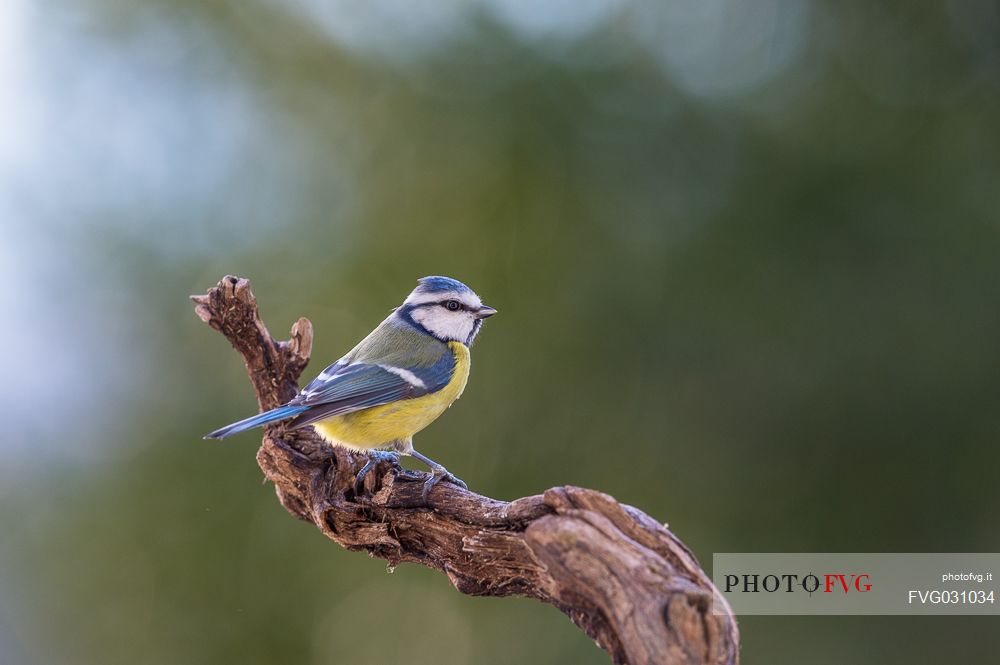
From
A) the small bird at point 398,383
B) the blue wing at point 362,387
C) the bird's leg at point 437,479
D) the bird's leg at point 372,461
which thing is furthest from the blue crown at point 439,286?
the bird's leg at point 437,479

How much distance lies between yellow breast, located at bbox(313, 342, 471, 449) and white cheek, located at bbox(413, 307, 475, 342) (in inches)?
9.0

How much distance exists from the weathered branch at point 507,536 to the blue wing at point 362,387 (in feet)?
0.45

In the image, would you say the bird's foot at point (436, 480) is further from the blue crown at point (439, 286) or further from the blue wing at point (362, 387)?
Answer: the blue crown at point (439, 286)

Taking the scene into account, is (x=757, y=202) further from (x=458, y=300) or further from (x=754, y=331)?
(x=458, y=300)

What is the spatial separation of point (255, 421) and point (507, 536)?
554mm

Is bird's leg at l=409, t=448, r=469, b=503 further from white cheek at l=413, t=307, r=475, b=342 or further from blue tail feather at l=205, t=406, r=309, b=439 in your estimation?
white cheek at l=413, t=307, r=475, b=342

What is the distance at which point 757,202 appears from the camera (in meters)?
3.51

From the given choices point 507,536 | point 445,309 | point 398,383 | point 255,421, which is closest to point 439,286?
point 445,309

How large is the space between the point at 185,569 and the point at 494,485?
1.29 metres

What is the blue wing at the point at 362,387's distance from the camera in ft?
5.99

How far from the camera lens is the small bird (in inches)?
72.6

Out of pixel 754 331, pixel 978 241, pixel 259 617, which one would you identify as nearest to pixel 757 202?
pixel 754 331

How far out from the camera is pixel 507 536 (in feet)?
5.21

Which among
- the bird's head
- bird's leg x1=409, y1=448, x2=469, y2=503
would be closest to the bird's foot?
bird's leg x1=409, y1=448, x2=469, y2=503
